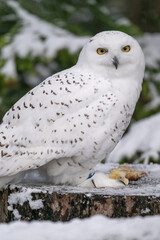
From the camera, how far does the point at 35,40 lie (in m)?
5.21

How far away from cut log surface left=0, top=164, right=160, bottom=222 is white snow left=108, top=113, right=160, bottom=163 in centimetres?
182

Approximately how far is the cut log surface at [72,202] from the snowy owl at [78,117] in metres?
0.13

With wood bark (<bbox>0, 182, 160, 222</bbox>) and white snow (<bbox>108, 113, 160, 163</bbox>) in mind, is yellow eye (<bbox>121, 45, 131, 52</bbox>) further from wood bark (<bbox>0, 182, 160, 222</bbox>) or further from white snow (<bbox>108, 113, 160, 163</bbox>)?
white snow (<bbox>108, 113, 160, 163</bbox>)

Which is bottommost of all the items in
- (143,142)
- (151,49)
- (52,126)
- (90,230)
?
(143,142)

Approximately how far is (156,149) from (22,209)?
2.11m

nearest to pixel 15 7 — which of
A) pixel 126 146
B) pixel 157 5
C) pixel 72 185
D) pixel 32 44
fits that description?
pixel 32 44

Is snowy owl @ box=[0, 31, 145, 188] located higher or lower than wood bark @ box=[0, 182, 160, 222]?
higher

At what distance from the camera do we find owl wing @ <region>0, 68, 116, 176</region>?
2658 mm

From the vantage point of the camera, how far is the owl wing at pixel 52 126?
8.72ft

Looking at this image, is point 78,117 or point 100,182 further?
point 100,182

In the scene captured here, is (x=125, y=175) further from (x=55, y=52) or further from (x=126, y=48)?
(x=55, y=52)

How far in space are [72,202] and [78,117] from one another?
17.6 inches

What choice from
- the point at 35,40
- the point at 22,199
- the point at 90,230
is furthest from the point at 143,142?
the point at 90,230

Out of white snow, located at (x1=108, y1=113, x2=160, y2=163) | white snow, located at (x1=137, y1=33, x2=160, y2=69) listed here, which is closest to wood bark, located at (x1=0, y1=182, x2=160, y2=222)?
white snow, located at (x1=108, y1=113, x2=160, y2=163)
